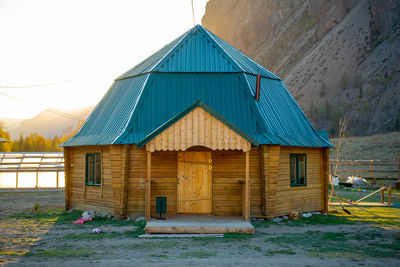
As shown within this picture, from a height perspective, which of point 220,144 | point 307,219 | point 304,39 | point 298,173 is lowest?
point 307,219

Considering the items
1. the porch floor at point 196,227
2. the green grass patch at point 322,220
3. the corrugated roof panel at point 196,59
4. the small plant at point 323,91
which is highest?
the small plant at point 323,91

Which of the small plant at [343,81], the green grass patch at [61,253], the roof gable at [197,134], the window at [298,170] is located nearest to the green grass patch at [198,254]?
the green grass patch at [61,253]

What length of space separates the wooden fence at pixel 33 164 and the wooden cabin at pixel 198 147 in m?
14.6

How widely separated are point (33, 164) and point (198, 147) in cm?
2280

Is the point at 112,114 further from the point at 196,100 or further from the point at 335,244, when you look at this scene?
the point at 335,244

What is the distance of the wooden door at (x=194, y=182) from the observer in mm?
16641

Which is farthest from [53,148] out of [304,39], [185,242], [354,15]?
[185,242]

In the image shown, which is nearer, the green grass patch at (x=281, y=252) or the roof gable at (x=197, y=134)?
the green grass patch at (x=281, y=252)

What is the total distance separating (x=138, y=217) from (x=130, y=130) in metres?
3.42

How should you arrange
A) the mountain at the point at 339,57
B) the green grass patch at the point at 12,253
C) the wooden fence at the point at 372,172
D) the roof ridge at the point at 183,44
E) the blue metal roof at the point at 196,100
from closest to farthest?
1. the green grass patch at the point at 12,253
2. the blue metal roof at the point at 196,100
3. the roof ridge at the point at 183,44
4. the wooden fence at the point at 372,172
5. the mountain at the point at 339,57

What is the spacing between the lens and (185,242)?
1253 cm

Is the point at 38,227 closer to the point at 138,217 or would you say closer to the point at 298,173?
the point at 138,217

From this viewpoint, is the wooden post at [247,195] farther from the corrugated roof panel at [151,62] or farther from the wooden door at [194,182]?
the corrugated roof panel at [151,62]

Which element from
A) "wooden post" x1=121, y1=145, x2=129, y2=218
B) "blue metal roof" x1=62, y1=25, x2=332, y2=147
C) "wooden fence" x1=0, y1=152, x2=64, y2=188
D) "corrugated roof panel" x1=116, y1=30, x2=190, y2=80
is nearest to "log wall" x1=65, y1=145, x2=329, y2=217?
"wooden post" x1=121, y1=145, x2=129, y2=218
